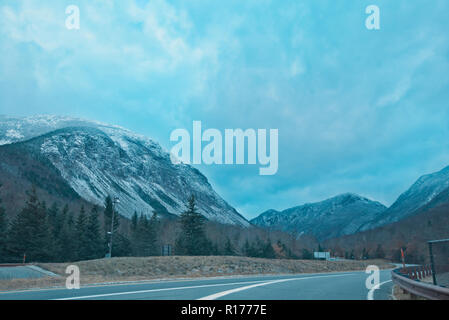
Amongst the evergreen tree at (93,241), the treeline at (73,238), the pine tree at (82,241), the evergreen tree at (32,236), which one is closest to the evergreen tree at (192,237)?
the treeline at (73,238)

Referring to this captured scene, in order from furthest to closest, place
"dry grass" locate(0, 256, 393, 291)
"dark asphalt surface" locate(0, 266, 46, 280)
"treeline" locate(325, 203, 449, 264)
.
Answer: "treeline" locate(325, 203, 449, 264)
"dry grass" locate(0, 256, 393, 291)
"dark asphalt surface" locate(0, 266, 46, 280)

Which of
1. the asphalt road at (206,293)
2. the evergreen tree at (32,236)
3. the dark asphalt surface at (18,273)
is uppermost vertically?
the evergreen tree at (32,236)

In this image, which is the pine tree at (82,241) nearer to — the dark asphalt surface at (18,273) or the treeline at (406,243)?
the dark asphalt surface at (18,273)

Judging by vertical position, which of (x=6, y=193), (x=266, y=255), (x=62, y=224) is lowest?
(x=266, y=255)

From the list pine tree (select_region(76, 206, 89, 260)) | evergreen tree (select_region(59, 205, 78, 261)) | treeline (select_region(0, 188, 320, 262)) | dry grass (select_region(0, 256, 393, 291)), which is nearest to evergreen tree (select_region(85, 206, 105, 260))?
treeline (select_region(0, 188, 320, 262))

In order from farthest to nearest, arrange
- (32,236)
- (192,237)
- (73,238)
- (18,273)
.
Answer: (192,237) < (73,238) < (32,236) < (18,273)

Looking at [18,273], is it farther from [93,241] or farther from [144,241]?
[144,241]

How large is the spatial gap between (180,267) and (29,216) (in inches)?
1135

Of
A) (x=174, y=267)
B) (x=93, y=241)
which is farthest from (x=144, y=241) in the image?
(x=174, y=267)

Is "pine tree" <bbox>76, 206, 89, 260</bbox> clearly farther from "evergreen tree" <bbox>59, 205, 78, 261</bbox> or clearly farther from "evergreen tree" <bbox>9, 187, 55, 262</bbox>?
"evergreen tree" <bbox>9, 187, 55, 262</bbox>
